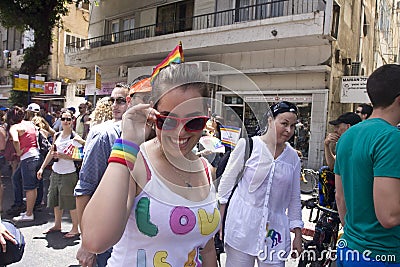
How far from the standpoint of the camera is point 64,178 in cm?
489

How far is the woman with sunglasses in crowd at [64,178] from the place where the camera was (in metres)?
4.86

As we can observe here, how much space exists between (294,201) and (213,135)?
1.41 meters

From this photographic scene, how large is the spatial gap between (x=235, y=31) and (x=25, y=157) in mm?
8076

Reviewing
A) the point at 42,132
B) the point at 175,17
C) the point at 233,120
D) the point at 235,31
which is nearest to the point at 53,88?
the point at 175,17

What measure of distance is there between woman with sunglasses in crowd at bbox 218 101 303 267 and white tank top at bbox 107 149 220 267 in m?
0.99

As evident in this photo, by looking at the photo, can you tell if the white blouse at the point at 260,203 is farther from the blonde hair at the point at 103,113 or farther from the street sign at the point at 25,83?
the street sign at the point at 25,83

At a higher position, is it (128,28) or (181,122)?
(128,28)

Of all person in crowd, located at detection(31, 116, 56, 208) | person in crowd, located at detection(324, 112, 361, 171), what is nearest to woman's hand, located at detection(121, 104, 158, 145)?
person in crowd, located at detection(324, 112, 361, 171)

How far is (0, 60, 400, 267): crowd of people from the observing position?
1.20 metres

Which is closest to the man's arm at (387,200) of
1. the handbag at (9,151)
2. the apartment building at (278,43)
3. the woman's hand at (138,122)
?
the woman's hand at (138,122)

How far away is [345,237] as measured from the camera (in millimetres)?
1962

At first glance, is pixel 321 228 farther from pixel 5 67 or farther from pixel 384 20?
pixel 5 67

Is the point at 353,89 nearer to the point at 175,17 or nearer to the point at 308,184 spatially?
the point at 308,184

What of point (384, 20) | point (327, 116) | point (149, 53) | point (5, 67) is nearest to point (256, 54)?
point (327, 116)
